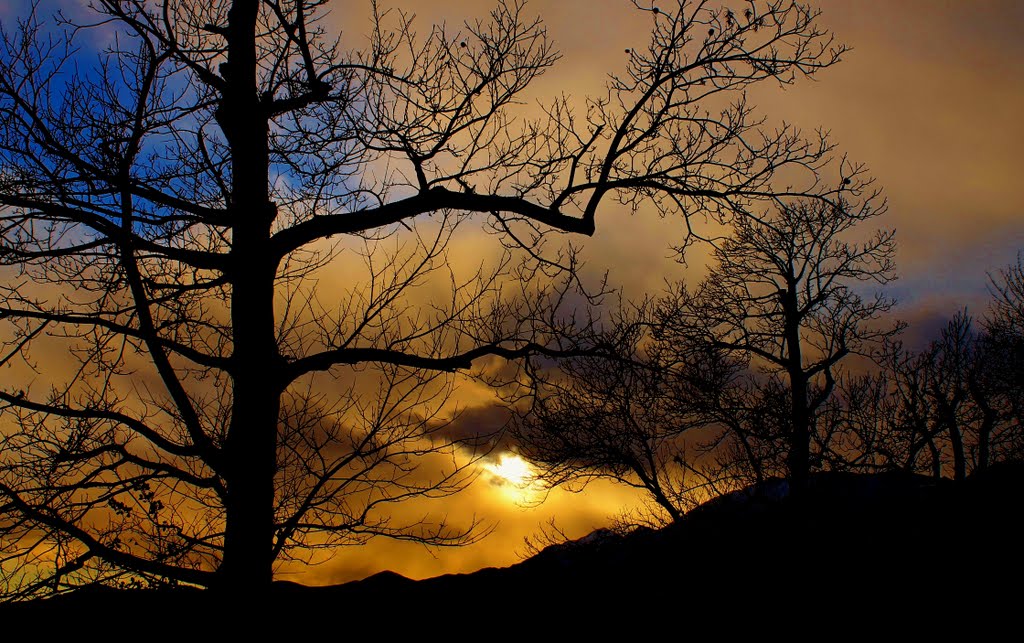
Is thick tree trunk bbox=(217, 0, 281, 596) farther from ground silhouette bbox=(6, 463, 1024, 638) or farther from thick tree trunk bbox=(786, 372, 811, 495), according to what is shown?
thick tree trunk bbox=(786, 372, 811, 495)

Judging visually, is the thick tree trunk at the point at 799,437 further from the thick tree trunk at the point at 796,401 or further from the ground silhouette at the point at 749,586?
the ground silhouette at the point at 749,586

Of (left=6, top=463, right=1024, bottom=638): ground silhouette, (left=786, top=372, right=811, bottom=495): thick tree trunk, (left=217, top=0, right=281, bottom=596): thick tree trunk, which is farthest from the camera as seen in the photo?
(left=786, top=372, right=811, bottom=495): thick tree trunk

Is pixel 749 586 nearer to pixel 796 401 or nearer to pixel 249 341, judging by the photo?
pixel 249 341

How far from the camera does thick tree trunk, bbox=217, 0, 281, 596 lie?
18.3 ft

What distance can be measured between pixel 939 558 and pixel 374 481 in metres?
5.16

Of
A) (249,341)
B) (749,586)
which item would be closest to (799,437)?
(749,586)

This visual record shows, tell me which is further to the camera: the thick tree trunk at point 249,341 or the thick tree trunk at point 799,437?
the thick tree trunk at point 799,437

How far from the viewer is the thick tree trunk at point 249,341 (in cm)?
559

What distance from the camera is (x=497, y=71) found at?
21.6 ft

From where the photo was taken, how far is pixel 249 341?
5.78 m

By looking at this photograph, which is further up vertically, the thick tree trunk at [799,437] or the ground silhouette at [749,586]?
the thick tree trunk at [799,437]

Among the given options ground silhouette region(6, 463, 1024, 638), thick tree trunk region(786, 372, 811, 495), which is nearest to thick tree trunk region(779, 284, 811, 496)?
thick tree trunk region(786, 372, 811, 495)

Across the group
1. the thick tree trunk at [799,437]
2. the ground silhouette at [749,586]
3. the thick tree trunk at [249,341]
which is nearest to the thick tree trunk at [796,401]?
the thick tree trunk at [799,437]

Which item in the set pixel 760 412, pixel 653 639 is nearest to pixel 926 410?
pixel 760 412
